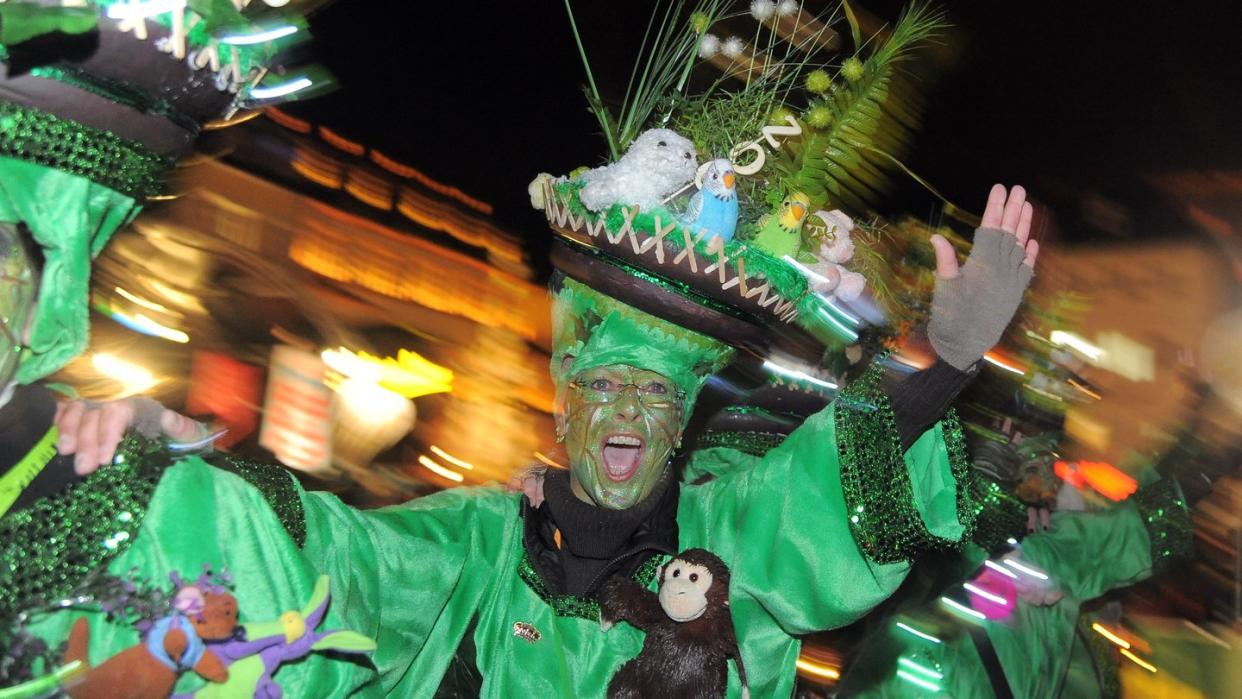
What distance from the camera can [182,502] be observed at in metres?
2.45

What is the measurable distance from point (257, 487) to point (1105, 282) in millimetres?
6532

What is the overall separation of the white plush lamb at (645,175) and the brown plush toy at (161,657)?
1466 mm

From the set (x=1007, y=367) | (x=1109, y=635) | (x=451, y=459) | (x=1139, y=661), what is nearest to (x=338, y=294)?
(x=451, y=459)

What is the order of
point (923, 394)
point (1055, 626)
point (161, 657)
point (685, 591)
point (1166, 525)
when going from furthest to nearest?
point (1166, 525), point (1055, 626), point (685, 591), point (923, 394), point (161, 657)

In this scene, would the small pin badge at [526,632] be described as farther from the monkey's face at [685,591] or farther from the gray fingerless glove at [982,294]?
the gray fingerless glove at [982,294]

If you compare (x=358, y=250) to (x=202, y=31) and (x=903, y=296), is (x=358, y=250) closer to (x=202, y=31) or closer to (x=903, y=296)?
(x=903, y=296)

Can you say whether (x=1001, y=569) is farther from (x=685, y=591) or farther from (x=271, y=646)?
(x=271, y=646)

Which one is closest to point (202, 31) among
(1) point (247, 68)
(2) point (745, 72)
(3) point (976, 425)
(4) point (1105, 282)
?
(1) point (247, 68)

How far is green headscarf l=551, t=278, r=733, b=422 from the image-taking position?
131 inches

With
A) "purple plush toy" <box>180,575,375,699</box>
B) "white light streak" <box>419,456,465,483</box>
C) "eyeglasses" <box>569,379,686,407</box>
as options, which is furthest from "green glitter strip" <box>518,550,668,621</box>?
"white light streak" <box>419,456,465,483</box>

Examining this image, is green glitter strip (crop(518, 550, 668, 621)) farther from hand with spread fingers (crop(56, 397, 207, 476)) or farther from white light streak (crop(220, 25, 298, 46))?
white light streak (crop(220, 25, 298, 46))

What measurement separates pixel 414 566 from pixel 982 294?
1619mm

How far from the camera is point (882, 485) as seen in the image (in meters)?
3.05

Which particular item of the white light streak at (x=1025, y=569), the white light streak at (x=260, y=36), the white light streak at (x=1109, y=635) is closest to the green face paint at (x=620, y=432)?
the white light streak at (x=260, y=36)
